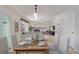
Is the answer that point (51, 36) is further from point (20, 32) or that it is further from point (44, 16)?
point (20, 32)

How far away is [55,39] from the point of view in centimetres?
274

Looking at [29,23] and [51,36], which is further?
[51,36]

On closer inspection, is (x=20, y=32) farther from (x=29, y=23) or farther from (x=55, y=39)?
(x=55, y=39)

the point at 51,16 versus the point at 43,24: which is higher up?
the point at 51,16
